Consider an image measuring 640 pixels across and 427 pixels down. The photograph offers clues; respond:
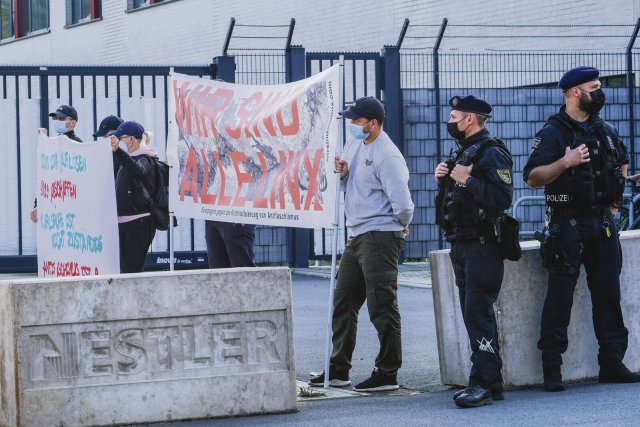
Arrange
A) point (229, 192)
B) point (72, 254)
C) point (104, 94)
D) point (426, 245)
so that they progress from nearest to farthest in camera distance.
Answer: point (229, 192), point (72, 254), point (104, 94), point (426, 245)

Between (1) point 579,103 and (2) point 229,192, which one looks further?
(2) point 229,192

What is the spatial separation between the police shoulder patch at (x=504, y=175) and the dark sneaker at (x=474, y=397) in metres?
1.16

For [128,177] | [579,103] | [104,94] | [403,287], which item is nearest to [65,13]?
[104,94]

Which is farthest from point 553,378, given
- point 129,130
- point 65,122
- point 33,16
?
point 33,16

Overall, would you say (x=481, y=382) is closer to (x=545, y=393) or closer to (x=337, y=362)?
(x=545, y=393)

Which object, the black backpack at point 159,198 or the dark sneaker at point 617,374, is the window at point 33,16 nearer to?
the black backpack at point 159,198

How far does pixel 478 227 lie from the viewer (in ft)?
25.6

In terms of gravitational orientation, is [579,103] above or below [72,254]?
above

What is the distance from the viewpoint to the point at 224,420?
762 cm

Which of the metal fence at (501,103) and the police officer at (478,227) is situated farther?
the metal fence at (501,103)

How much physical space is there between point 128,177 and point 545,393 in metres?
3.73

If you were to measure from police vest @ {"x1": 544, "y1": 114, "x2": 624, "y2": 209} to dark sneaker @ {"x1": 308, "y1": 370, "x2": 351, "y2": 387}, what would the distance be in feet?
5.69

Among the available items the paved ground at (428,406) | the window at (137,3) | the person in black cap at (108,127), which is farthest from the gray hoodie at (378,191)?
the window at (137,3)

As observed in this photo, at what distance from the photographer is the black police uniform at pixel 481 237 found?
7.73 metres
